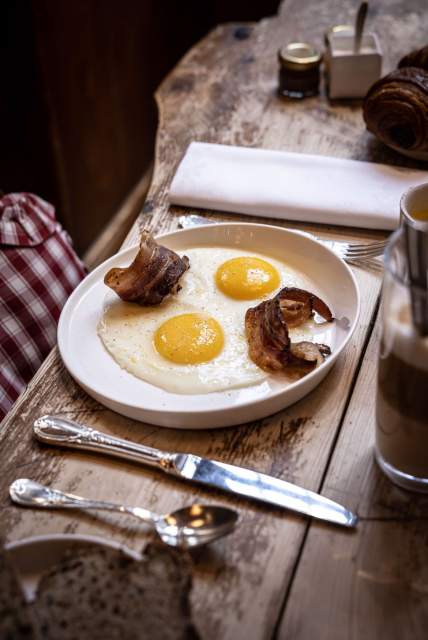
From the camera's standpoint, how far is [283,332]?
4.60ft

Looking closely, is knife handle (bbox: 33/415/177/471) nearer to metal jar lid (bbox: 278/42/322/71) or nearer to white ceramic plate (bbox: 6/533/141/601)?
white ceramic plate (bbox: 6/533/141/601)

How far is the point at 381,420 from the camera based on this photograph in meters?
1.19

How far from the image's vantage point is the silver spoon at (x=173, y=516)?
1.13m

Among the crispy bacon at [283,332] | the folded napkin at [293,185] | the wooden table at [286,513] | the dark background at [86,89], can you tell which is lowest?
the dark background at [86,89]

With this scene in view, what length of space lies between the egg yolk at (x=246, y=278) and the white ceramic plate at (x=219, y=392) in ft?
0.31

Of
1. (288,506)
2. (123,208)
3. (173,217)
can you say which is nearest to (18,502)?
(288,506)

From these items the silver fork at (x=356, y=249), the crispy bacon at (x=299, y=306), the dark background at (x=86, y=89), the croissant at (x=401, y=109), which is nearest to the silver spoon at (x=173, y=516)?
the crispy bacon at (x=299, y=306)

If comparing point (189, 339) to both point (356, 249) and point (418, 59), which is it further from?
point (418, 59)

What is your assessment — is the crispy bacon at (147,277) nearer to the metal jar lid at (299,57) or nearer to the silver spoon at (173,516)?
the silver spoon at (173,516)

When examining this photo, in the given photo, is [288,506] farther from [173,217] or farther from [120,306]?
[173,217]

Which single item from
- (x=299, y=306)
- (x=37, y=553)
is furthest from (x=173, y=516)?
(x=299, y=306)

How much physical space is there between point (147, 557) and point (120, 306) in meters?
0.74

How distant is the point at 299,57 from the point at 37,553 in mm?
2027

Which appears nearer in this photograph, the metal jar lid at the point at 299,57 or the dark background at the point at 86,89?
the metal jar lid at the point at 299,57
